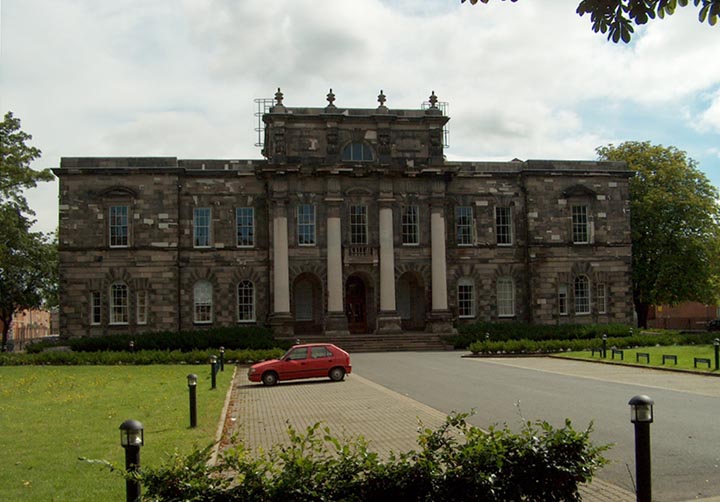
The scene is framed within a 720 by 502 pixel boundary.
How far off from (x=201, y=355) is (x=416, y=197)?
679 inches

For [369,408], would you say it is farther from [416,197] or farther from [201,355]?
[416,197]

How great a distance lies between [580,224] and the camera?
46.8m

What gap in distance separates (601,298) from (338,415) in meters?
33.3

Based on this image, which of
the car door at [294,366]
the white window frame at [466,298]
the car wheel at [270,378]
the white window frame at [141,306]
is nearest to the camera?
the car wheel at [270,378]

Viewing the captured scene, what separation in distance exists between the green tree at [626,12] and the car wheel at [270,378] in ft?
64.4

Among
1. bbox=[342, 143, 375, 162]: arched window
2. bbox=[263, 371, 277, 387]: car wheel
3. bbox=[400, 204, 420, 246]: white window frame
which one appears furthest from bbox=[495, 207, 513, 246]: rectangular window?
bbox=[263, 371, 277, 387]: car wheel

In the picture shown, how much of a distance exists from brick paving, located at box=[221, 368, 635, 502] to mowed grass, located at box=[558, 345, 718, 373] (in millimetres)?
11402

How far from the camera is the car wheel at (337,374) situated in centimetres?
2605

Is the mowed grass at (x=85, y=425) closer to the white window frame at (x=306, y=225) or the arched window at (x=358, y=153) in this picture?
the white window frame at (x=306, y=225)

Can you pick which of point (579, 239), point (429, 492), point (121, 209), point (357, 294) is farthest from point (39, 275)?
point (429, 492)

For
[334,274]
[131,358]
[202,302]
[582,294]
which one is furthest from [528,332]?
[131,358]

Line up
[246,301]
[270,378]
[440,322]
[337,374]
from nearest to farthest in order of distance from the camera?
[270,378] < [337,374] < [440,322] < [246,301]

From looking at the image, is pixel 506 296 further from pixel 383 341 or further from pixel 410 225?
pixel 383 341

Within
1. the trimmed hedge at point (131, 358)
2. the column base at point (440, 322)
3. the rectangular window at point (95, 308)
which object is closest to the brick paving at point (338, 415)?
the trimmed hedge at point (131, 358)
